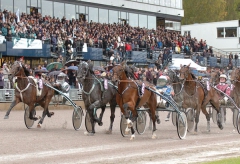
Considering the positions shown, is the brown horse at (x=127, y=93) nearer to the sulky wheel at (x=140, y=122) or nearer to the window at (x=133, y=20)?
the sulky wheel at (x=140, y=122)

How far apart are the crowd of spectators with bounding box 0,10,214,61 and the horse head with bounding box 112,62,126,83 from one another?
46.9 ft

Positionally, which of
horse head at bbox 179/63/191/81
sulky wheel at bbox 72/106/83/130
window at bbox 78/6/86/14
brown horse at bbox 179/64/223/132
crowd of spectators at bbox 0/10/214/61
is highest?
window at bbox 78/6/86/14

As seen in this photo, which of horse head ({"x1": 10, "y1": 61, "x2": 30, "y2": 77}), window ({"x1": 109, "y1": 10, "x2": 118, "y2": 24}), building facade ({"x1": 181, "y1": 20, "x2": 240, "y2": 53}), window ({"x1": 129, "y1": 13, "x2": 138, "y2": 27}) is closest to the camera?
horse head ({"x1": 10, "y1": 61, "x2": 30, "y2": 77})

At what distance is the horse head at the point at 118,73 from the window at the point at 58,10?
957 inches

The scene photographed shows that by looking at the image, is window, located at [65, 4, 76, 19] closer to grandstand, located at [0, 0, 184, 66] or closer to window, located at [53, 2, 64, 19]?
grandstand, located at [0, 0, 184, 66]

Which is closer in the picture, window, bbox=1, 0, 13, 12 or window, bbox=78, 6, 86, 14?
window, bbox=1, 0, 13, 12

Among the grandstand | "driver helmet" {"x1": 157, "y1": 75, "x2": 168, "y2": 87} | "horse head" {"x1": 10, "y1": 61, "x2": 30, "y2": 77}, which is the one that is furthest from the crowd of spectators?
"driver helmet" {"x1": 157, "y1": 75, "x2": 168, "y2": 87}

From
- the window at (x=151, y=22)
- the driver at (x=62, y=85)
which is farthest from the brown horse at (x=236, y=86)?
the window at (x=151, y=22)

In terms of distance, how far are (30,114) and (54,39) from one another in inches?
571

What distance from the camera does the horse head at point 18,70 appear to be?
17422 millimetres

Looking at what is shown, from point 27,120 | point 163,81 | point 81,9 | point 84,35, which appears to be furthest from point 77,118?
point 81,9

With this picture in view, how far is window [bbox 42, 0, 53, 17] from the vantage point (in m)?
38.0

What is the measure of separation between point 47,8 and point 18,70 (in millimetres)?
21401

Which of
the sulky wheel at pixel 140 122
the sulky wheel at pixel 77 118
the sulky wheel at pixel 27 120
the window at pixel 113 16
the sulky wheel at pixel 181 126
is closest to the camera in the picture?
the sulky wheel at pixel 181 126
